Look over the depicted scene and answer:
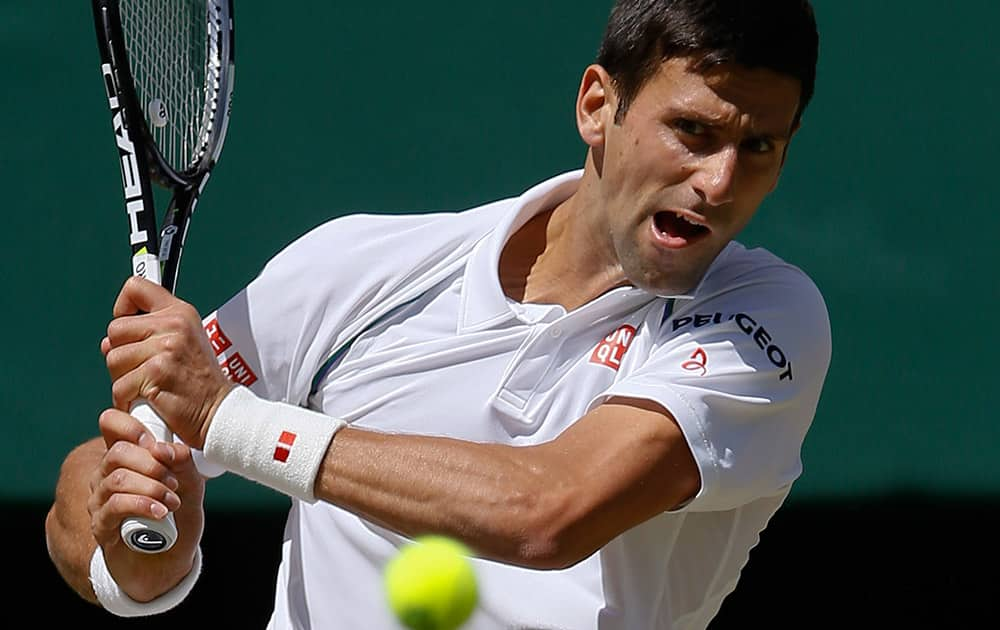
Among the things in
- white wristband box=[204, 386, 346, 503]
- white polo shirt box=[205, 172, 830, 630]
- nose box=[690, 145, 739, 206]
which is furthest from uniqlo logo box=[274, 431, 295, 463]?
nose box=[690, 145, 739, 206]

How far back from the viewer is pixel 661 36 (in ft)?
8.57

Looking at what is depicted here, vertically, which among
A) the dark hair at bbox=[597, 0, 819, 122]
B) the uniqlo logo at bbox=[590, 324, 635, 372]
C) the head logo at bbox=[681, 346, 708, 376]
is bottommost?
the uniqlo logo at bbox=[590, 324, 635, 372]

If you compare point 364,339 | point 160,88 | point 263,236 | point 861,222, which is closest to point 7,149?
point 263,236

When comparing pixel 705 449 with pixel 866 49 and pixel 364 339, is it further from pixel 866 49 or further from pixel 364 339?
pixel 866 49

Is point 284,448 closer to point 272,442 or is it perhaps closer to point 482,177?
point 272,442

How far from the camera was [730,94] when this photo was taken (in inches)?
99.1

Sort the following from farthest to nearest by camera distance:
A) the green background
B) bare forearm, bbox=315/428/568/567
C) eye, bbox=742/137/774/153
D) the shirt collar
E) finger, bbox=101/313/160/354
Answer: the green background → the shirt collar → eye, bbox=742/137/774/153 → finger, bbox=101/313/160/354 → bare forearm, bbox=315/428/568/567

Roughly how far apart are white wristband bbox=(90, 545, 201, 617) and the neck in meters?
0.66

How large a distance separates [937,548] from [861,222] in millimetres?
728

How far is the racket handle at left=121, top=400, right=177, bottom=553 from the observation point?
2355 millimetres

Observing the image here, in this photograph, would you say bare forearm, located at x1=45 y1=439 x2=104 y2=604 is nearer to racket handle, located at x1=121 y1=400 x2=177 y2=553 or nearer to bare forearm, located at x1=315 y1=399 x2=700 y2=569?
racket handle, located at x1=121 y1=400 x2=177 y2=553

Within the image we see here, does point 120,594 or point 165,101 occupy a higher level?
point 165,101

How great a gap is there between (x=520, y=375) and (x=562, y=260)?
265 millimetres

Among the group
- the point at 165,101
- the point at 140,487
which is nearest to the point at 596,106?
the point at 165,101
